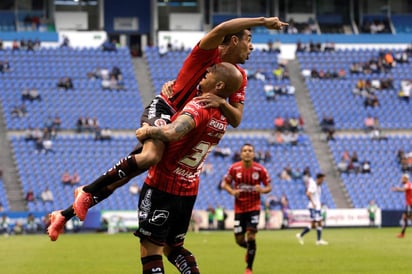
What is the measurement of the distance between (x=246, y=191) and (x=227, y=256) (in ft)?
15.2

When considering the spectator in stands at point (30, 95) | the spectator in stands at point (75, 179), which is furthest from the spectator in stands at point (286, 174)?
the spectator in stands at point (30, 95)

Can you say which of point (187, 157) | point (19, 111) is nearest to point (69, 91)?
point (19, 111)

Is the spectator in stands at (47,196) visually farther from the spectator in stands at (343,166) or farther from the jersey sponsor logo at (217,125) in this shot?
the jersey sponsor logo at (217,125)

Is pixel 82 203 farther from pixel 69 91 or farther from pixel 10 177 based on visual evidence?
pixel 69 91

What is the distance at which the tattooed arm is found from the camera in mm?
10289

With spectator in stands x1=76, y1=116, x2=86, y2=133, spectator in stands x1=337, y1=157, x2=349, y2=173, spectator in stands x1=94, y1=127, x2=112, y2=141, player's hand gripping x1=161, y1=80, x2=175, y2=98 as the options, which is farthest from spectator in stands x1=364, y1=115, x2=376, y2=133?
player's hand gripping x1=161, y1=80, x2=175, y2=98

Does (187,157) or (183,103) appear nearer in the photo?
(187,157)

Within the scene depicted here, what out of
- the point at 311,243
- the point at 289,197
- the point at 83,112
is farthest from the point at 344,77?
the point at 311,243

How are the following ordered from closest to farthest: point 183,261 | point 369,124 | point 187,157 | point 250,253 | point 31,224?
point 187,157
point 183,261
point 250,253
point 31,224
point 369,124

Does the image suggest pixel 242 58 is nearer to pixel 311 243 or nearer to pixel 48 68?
pixel 311 243

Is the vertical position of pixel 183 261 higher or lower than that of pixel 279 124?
higher

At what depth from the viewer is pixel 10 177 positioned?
4778cm

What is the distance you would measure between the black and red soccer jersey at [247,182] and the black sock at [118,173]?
9.77 metres

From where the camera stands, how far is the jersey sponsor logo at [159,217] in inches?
425
